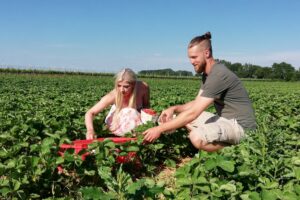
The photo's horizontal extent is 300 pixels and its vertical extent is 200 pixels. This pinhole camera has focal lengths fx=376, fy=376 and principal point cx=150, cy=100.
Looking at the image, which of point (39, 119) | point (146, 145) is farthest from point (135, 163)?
point (39, 119)

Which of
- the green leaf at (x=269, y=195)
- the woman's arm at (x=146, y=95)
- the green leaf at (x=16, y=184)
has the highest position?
the woman's arm at (x=146, y=95)

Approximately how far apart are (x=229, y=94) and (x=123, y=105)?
141 cm

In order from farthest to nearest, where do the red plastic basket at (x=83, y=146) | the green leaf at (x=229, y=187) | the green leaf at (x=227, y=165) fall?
the red plastic basket at (x=83, y=146) < the green leaf at (x=227, y=165) < the green leaf at (x=229, y=187)

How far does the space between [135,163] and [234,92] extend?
4.77 ft

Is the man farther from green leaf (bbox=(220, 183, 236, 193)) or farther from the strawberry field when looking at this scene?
green leaf (bbox=(220, 183, 236, 193))

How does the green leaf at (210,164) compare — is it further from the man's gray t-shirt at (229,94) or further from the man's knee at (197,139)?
the man's gray t-shirt at (229,94)

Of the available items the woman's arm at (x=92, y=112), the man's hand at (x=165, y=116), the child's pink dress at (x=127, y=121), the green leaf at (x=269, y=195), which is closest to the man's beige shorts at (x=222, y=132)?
the man's hand at (x=165, y=116)

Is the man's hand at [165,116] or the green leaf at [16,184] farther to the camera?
the man's hand at [165,116]

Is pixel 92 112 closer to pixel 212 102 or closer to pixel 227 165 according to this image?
pixel 212 102

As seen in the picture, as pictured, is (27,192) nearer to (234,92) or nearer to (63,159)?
(63,159)

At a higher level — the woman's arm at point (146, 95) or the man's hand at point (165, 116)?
the woman's arm at point (146, 95)

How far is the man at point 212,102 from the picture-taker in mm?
4301

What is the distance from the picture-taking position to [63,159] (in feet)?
9.77

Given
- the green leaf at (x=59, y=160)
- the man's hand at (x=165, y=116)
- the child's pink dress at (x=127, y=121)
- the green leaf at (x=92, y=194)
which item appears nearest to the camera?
the green leaf at (x=92, y=194)
